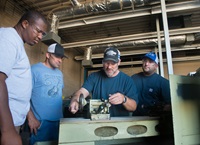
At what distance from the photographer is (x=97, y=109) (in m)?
1.09

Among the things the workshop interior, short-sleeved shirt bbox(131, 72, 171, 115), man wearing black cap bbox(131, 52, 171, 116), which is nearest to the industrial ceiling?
the workshop interior

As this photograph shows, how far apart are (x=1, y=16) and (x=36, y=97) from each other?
2.07m

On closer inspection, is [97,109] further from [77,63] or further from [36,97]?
[77,63]

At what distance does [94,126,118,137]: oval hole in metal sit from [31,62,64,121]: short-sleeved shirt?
0.75 m

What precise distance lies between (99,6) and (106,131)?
84.3 inches

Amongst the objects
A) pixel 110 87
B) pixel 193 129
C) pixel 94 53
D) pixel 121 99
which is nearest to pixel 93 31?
pixel 94 53

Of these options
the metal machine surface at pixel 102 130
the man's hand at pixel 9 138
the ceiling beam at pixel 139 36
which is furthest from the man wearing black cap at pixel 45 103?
the ceiling beam at pixel 139 36

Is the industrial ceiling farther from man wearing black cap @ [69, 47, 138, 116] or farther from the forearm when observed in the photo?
the forearm

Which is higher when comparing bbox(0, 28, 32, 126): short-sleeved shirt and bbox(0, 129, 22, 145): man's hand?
bbox(0, 28, 32, 126): short-sleeved shirt

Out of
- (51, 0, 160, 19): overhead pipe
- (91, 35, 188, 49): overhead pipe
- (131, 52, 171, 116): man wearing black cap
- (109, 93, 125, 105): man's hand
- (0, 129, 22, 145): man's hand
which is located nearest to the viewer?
(0, 129, 22, 145): man's hand

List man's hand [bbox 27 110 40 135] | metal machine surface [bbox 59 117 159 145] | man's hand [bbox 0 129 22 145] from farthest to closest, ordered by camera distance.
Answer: man's hand [bbox 27 110 40 135]
metal machine surface [bbox 59 117 159 145]
man's hand [bbox 0 129 22 145]

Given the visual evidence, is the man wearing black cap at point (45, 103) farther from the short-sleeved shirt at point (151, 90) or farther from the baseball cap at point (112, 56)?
the short-sleeved shirt at point (151, 90)

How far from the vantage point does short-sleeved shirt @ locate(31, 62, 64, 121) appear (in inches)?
60.3

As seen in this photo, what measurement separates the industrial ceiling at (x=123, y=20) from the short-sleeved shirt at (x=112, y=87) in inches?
47.1
